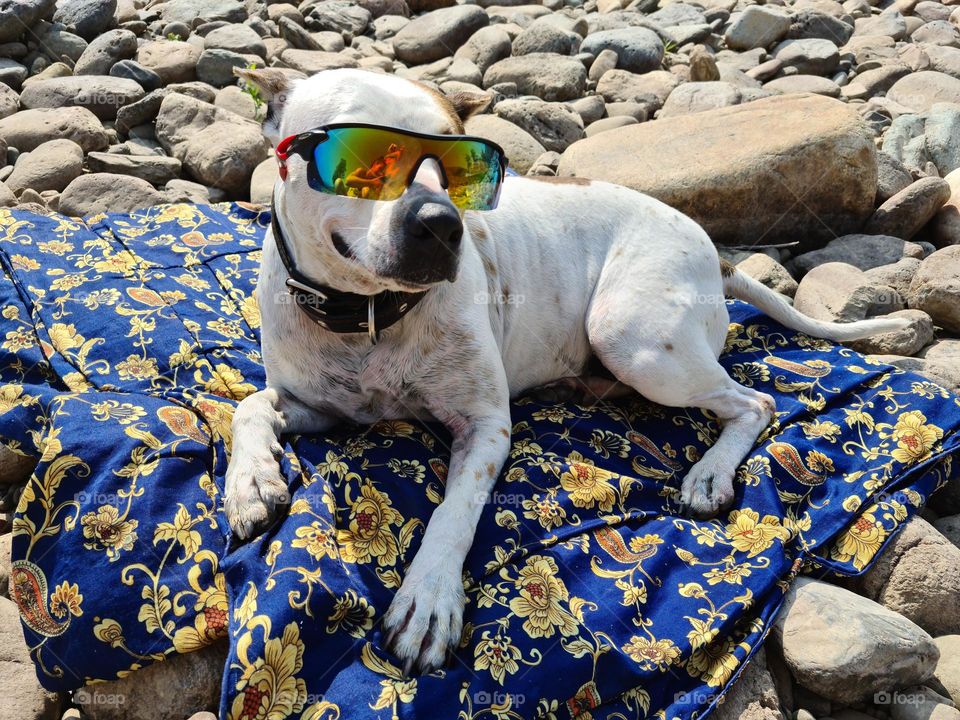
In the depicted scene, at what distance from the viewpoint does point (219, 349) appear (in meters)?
3.66

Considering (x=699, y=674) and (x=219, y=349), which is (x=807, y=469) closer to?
(x=699, y=674)

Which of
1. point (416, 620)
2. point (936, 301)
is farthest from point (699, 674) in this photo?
point (936, 301)

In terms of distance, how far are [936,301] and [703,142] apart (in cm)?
189

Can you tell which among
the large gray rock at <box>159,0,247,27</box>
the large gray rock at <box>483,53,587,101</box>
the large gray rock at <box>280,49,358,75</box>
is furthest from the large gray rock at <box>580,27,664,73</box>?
the large gray rock at <box>159,0,247,27</box>

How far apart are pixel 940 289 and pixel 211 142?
4.79 meters

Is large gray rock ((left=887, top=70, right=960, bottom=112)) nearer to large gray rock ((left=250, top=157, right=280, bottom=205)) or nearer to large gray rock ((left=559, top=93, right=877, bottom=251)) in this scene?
large gray rock ((left=559, top=93, right=877, bottom=251))

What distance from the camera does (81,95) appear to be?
21.4 feet

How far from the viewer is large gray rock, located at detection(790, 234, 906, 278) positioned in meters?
5.15

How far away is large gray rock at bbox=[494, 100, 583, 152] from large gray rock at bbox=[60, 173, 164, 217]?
301 centimetres

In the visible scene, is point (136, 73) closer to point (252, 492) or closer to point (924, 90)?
point (252, 492)

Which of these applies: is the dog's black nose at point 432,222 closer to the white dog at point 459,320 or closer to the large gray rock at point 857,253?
the white dog at point 459,320

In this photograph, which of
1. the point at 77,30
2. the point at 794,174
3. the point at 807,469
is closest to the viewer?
the point at 807,469

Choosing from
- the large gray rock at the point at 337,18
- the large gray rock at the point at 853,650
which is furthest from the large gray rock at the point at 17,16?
the large gray rock at the point at 853,650

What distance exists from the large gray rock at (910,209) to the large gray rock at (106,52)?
258 inches
